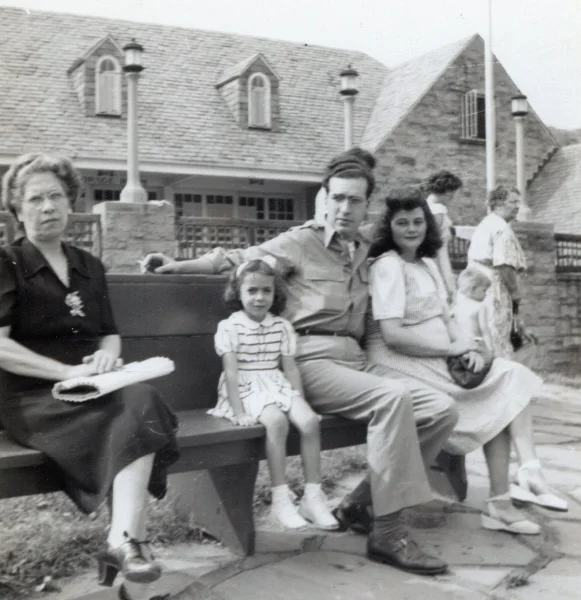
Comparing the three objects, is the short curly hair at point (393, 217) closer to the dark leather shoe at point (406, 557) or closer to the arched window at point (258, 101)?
the dark leather shoe at point (406, 557)

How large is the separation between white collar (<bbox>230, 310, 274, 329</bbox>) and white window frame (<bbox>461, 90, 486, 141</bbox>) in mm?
15094

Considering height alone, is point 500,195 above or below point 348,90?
below

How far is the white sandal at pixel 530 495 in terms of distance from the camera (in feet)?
10.8

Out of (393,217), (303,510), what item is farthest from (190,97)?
(303,510)

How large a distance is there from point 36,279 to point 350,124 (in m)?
11.1

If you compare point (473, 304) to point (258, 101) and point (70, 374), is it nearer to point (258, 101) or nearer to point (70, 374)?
point (70, 374)

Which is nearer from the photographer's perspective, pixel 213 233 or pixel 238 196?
pixel 213 233

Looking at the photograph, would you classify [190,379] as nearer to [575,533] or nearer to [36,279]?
[36,279]

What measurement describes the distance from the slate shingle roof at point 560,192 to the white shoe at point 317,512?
14.7 metres

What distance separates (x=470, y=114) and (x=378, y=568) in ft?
52.1

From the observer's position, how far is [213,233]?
11.5m

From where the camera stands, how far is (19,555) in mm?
3051

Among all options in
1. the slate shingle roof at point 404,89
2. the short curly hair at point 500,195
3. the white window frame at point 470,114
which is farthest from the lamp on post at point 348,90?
the short curly hair at point 500,195

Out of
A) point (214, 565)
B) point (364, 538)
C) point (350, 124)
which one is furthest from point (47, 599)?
point (350, 124)
